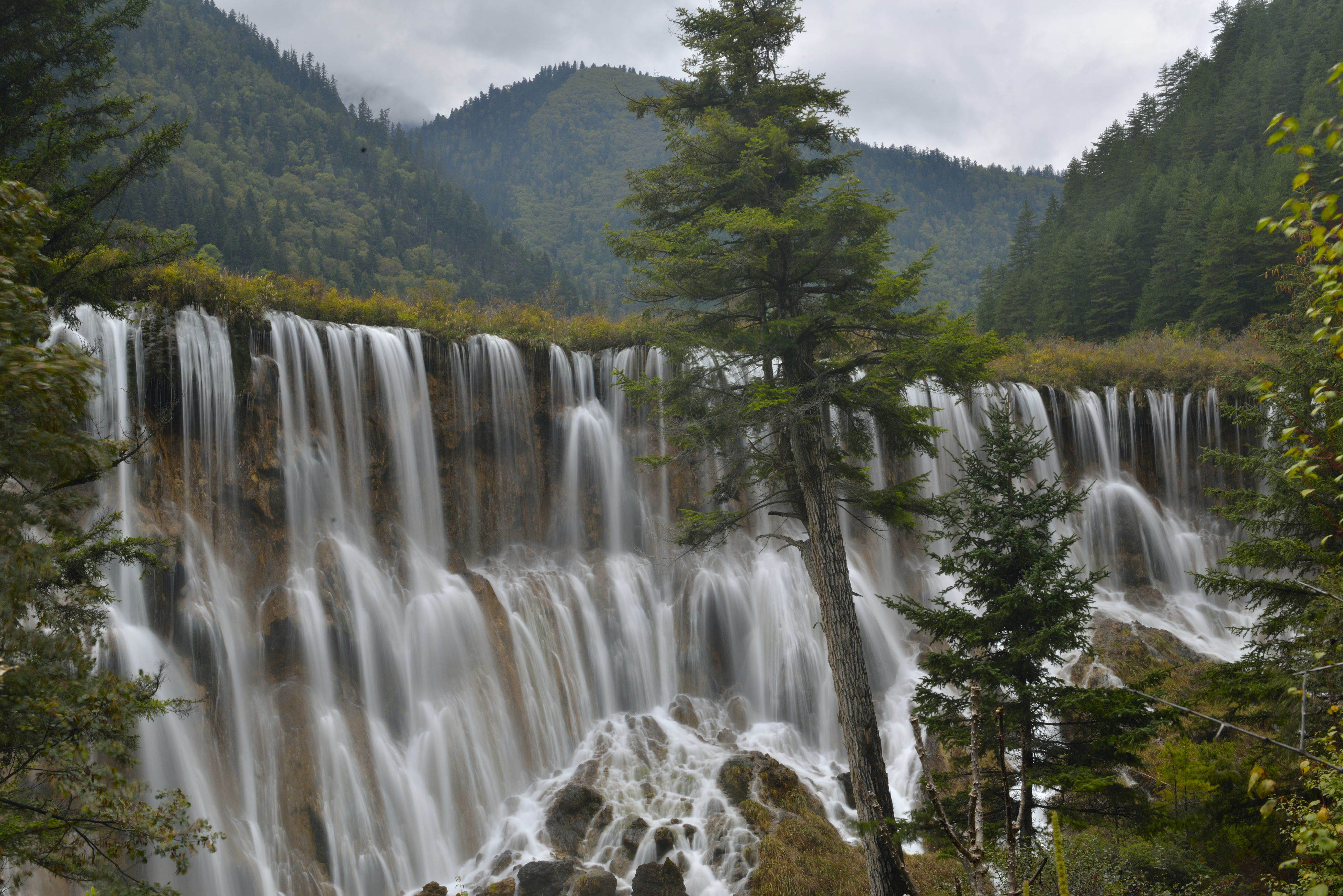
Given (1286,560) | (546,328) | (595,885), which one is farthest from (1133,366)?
(595,885)

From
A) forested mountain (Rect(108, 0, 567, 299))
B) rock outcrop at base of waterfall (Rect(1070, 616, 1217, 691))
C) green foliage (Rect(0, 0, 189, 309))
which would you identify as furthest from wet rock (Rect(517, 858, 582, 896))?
forested mountain (Rect(108, 0, 567, 299))

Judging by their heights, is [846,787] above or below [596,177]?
below

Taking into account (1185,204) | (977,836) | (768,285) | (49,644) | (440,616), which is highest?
(1185,204)

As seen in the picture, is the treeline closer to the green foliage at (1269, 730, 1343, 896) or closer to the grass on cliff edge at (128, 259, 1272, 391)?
the grass on cliff edge at (128, 259, 1272, 391)

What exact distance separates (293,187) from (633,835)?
68046 mm

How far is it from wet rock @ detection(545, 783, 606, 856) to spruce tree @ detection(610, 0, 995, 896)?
6.17 metres

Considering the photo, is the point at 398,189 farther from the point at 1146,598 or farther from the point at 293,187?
the point at 1146,598

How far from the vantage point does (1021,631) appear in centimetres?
779

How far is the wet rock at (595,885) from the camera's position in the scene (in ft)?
36.5

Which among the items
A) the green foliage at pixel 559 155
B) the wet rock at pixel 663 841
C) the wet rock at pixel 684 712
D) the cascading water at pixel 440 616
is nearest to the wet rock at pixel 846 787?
the cascading water at pixel 440 616

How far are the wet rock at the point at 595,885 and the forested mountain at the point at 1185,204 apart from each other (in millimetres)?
34189

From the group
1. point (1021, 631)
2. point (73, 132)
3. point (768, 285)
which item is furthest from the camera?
point (768, 285)

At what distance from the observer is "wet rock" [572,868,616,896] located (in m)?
11.1

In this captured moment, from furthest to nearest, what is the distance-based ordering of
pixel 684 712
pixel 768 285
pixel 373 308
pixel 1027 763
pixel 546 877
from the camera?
pixel 373 308 → pixel 684 712 → pixel 546 877 → pixel 768 285 → pixel 1027 763
